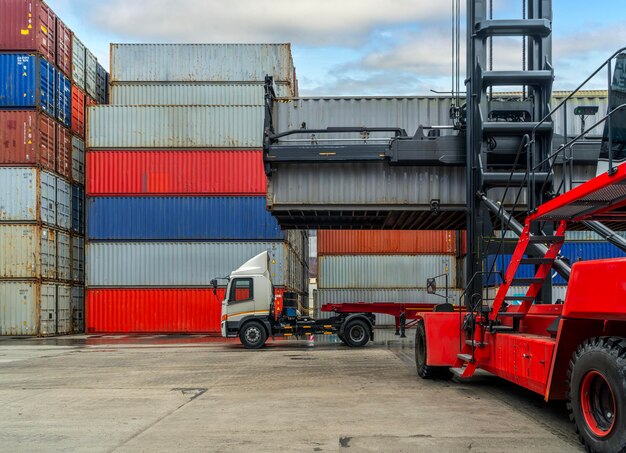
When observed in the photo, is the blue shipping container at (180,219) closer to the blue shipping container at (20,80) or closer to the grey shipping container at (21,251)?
the grey shipping container at (21,251)

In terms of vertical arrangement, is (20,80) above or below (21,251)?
above

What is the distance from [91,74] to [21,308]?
14.2 meters

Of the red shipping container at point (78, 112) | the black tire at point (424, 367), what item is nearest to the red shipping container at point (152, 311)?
the red shipping container at point (78, 112)

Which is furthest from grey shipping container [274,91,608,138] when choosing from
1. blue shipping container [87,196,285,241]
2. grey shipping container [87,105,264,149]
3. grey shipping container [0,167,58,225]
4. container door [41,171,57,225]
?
container door [41,171,57,225]

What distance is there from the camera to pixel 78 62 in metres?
35.5

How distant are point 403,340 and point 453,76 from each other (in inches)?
492

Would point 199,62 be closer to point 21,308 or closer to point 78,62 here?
point 78,62

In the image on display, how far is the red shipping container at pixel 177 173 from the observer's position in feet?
109

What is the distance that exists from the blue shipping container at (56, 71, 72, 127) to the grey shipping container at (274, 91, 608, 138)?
1980cm

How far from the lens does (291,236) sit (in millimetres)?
37000

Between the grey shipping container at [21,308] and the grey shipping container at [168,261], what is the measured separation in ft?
11.3

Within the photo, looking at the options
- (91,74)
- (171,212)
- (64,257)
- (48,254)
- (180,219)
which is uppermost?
(91,74)

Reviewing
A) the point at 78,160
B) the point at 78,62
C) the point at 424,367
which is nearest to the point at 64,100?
the point at 78,62

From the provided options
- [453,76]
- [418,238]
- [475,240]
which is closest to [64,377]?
[475,240]
